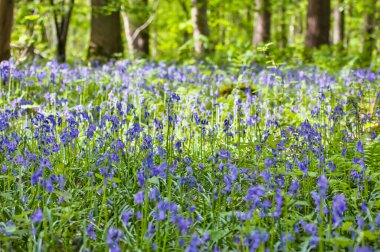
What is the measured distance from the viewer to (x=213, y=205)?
2.91 metres

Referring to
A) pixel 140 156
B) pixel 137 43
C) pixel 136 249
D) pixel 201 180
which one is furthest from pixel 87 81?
pixel 137 43

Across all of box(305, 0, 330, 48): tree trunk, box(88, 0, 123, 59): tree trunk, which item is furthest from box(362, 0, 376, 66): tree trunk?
box(88, 0, 123, 59): tree trunk

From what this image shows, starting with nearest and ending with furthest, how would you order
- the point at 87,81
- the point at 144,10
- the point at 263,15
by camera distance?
the point at 87,81, the point at 144,10, the point at 263,15

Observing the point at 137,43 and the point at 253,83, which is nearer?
the point at 253,83

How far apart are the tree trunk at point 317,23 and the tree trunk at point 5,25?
8.87 metres

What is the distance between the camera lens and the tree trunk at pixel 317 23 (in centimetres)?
1342

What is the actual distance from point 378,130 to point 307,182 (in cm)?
209

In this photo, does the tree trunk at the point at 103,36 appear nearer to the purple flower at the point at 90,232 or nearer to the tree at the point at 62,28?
the tree at the point at 62,28

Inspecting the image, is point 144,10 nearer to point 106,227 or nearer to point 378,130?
point 378,130

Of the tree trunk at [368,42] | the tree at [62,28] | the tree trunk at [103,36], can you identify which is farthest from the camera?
the tree trunk at [368,42]

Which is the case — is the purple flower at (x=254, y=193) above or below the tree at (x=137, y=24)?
below

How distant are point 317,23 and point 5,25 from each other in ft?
29.9

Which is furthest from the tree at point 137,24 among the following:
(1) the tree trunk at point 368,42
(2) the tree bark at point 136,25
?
(1) the tree trunk at point 368,42

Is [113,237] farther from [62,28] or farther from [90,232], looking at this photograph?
[62,28]
